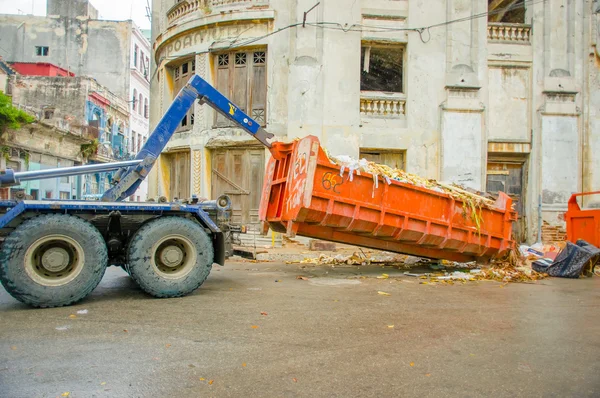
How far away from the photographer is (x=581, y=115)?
15.0m

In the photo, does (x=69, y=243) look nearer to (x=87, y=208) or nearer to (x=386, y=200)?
(x=87, y=208)

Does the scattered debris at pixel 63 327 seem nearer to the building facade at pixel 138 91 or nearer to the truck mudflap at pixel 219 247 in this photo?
the truck mudflap at pixel 219 247

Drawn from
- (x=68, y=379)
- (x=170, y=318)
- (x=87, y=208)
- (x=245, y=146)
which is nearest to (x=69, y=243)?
(x=87, y=208)

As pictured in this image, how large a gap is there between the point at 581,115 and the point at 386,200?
9.81 meters

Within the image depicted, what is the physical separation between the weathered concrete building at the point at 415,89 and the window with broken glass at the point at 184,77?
0.46 meters

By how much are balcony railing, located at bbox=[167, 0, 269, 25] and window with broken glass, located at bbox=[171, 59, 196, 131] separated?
142 centimetres

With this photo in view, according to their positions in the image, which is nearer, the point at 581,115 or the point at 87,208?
the point at 87,208

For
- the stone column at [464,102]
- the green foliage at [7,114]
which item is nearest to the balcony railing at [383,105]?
the stone column at [464,102]

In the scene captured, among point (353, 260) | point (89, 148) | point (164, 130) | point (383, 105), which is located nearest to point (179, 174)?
point (383, 105)

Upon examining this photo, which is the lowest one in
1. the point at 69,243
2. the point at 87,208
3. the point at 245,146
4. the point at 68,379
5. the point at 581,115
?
the point at 68,379

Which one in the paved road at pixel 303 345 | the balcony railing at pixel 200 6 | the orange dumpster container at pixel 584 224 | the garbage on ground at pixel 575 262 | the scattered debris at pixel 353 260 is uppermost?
the balcony railing at pixel 200 6

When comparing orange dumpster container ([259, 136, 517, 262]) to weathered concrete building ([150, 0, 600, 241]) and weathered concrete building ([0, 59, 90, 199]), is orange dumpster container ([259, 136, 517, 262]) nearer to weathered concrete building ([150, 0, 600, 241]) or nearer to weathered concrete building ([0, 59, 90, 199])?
weathered concrete building ([150, 0, 600, 241])

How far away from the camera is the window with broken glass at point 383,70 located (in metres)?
14.7

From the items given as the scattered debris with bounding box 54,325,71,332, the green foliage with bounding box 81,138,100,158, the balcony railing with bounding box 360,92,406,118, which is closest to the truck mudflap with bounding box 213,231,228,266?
the scattered debris with bounding box 54,325,71,332
